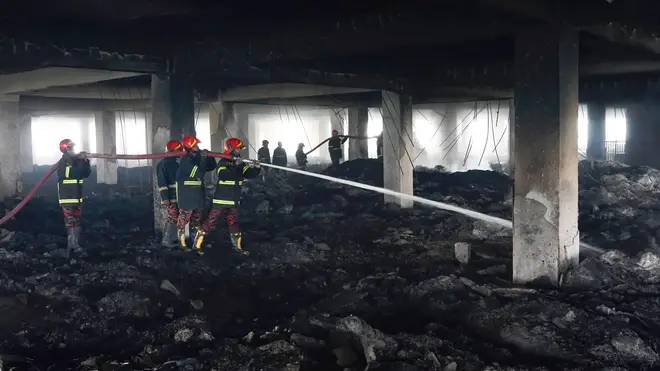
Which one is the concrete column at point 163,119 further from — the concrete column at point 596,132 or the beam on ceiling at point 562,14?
the concrete column at point 596,132

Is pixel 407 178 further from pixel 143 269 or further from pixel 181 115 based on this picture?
pixel 143 269

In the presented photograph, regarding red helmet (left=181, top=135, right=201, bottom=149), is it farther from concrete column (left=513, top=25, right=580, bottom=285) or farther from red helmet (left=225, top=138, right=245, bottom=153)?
concrete column (left=513, top=25, right=580, bottom=285)

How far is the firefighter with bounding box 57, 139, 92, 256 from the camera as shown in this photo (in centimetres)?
955

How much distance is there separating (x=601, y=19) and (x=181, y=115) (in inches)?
272

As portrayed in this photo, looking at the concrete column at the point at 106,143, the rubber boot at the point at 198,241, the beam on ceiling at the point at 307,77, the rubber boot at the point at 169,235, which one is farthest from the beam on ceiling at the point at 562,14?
the concrete column at the point at 106,143

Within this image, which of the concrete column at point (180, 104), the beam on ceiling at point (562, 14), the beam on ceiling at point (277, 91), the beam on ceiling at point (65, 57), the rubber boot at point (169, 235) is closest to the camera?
the beam on ceiling at point (562, 14)

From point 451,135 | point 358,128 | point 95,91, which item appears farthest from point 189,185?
point 451,135

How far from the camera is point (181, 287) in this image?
7859 millimetres

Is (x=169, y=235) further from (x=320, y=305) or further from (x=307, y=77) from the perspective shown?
(x=320, y=305)

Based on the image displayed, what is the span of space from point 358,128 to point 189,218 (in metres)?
13.7

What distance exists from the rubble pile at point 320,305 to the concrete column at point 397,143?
301 centimetres

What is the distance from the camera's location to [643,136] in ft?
66.4

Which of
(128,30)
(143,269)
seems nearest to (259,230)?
(143,269)

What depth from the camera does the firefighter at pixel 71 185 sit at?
31.3 feet
